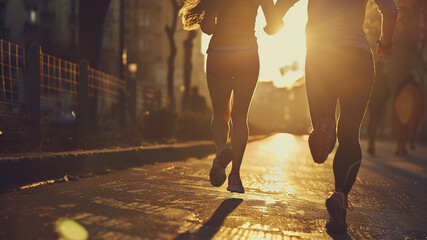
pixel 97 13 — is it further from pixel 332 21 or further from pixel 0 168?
pixel 332 21

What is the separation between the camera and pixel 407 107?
43.3 ft

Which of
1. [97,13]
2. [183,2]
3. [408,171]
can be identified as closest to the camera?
[183,2]

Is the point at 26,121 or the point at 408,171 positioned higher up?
the point at 26,121

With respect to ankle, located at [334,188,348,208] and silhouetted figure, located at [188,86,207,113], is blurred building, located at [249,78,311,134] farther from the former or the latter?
ankle, located at [334,188,348,208]

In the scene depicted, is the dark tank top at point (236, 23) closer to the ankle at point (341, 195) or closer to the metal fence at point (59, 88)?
the ankle at point (341, 195)

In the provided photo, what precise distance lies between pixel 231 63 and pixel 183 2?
2.79 ft

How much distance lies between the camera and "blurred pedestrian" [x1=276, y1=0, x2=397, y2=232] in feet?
12.0

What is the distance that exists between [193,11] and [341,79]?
1.78 meters

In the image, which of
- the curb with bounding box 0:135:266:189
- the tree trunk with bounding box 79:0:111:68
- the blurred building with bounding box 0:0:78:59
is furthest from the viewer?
the blurred building with bounding box 0:0:78:59

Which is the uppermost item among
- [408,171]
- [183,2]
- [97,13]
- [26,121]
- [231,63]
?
[97,13]

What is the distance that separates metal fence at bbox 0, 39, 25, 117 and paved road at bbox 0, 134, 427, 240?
7.97ft

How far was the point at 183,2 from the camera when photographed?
4.98 meters

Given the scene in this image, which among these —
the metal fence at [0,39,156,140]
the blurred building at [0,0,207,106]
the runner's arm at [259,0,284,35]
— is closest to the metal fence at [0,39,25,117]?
the metal fence at [0,39,156,140]

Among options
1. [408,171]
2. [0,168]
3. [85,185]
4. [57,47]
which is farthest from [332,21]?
[57,47]
